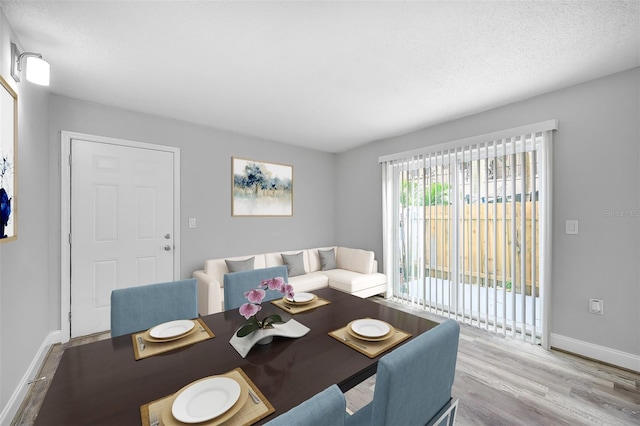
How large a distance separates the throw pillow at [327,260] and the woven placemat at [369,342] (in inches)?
117

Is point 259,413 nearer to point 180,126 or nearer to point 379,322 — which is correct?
point 379,322

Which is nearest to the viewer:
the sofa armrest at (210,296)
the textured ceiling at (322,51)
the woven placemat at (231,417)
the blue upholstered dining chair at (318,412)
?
the blue upholstered dining chair at (318,412)

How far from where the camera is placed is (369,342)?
4.00 feet

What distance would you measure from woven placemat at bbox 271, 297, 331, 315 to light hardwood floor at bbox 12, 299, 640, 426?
71cm

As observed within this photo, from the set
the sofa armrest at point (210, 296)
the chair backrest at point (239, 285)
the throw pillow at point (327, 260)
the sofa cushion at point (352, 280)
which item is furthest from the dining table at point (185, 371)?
the throw pillow at point (327, 260)

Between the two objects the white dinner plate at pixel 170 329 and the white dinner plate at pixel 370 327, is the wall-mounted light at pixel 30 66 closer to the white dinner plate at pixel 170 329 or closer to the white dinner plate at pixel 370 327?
the white dinner plate at pixel 170 329

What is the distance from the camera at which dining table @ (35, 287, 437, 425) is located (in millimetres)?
790

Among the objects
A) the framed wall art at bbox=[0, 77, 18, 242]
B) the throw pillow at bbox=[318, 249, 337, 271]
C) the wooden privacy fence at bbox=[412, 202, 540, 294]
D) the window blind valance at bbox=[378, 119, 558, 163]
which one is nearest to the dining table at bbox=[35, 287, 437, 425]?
the framed wall art at bbox=[0, 77, 18, 242]

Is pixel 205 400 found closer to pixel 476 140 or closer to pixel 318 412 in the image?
pixel 318 412

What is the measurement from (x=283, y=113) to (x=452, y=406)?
9.68 ft

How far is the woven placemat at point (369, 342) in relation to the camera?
114cm

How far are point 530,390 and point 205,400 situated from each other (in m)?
2.29

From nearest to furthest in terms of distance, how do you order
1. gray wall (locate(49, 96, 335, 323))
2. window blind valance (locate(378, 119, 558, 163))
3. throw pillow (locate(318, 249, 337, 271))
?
window blind valance (locate(378, 119, 558, 163)) < gray wall (locate(49, 96, 335, 323)) < throw pillow (locate(318, 249, 337, 271))

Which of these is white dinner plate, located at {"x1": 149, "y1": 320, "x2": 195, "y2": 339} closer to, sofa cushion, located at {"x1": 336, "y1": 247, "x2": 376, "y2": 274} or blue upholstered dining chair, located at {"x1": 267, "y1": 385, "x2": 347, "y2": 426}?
blue upholstered dining chair, located at {"x1": 267, "y1": 385, "x2": 347, "y2": 426}
